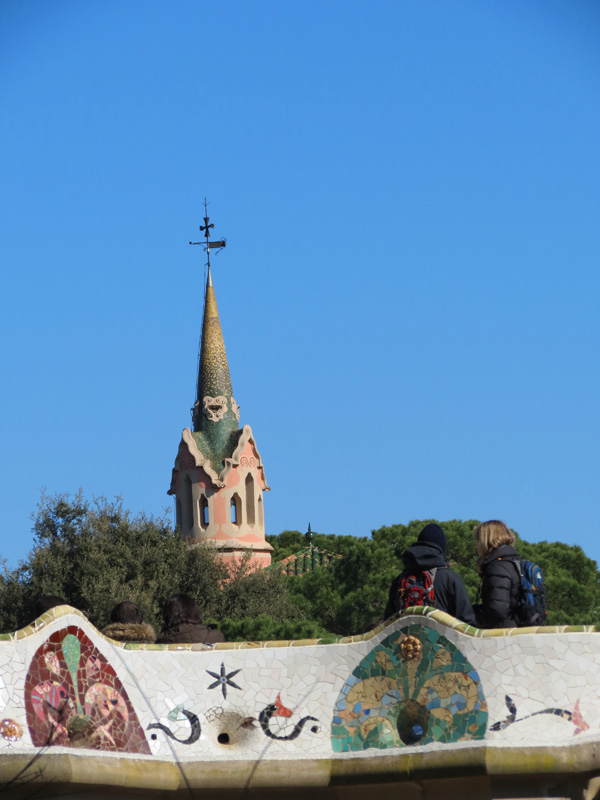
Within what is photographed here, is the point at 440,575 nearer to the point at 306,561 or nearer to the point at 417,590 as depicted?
the point at 417,590

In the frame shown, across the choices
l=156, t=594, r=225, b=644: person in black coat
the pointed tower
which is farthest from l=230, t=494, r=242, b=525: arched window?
l=156, t=594, r=225, b=644: person in black coat

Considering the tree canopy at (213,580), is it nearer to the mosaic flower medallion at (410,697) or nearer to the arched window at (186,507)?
the arched window at (186,507)

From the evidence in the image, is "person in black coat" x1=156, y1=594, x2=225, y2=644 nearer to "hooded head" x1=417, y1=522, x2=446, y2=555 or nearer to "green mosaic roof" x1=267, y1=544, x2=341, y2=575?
"hooded head" x1=417, y1=522, x2=446, y2=555

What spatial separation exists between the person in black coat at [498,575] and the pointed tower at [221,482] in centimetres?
2980

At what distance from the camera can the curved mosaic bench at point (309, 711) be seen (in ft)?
25.0

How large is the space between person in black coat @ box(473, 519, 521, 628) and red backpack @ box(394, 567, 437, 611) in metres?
0.28

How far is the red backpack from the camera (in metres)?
8.08

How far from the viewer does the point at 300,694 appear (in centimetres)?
824

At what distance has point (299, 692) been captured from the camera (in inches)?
324

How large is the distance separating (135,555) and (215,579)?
7.56ft

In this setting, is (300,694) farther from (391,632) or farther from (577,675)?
(577,675)

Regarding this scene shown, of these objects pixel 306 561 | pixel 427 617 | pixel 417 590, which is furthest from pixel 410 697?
pixel 306 561

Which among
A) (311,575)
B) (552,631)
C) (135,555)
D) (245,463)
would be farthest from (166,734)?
(311,575)

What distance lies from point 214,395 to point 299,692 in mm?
32327
